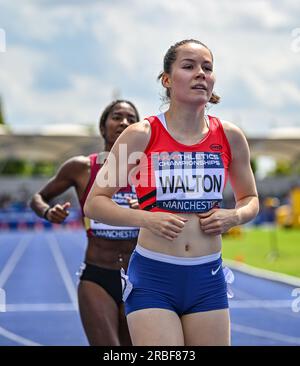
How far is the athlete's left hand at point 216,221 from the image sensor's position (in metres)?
3.29

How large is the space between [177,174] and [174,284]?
411 millimetres

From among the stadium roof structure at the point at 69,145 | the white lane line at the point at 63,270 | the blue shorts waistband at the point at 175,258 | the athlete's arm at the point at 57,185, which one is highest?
the stadium roof structure at the point at 69,145

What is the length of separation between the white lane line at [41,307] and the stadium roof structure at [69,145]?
30123 mm

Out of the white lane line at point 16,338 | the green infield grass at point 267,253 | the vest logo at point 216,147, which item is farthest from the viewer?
the green infield grass at point 267,253

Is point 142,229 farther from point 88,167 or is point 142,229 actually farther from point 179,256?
point 88,167

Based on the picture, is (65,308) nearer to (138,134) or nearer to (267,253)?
(138,134)

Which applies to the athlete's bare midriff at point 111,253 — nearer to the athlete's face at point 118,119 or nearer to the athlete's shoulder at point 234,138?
the athlete's face at point 118,119

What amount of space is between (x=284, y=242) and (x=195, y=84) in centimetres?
1933

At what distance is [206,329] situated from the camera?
3311 mm

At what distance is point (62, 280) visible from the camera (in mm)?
14250

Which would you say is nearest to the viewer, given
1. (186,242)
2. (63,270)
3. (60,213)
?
(186,242)

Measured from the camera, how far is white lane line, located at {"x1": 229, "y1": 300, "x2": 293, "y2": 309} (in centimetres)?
1057

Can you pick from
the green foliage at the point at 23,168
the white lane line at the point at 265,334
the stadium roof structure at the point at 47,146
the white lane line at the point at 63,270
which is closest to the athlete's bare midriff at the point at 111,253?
the white lane line at the point at 265,334

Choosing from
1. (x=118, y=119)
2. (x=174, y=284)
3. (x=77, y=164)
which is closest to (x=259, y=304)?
(x=77, y=164)
